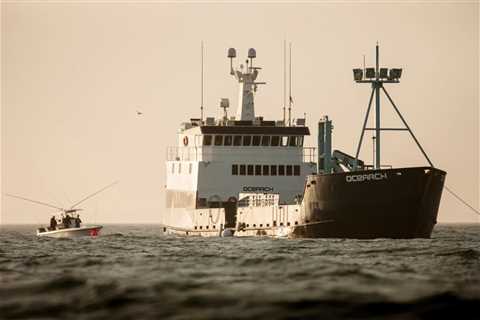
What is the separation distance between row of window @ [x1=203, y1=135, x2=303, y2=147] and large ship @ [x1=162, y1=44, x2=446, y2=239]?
6 centimetres

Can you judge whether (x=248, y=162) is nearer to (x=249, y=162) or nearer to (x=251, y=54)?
(x=249, y=162)

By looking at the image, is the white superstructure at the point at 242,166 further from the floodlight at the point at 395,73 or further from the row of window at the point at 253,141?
the floodlight at the point at 395,73

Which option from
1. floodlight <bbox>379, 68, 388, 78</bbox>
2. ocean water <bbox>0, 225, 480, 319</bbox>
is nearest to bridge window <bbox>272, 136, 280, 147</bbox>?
floodlight <bbox>379, 68, 388, 78</bbox>

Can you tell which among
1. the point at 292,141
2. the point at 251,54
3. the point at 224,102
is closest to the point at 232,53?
the point at 251,54

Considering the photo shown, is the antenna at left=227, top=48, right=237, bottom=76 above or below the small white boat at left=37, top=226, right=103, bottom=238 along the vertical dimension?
above

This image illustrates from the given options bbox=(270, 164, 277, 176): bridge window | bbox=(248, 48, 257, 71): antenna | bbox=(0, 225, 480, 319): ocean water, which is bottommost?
bbox=(0, 225, 480, 319): ocean water

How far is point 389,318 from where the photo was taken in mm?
21562

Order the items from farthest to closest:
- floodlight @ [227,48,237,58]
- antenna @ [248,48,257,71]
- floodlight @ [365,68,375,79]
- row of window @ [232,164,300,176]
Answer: floodlight @ [227,48,237,58]
antenna @ [248,48,257,71]
row of window @ [232,164,300,176]
floodlight @ [365,68,375,79]

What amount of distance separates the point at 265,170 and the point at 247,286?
46.8m

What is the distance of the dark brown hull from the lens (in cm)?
5528

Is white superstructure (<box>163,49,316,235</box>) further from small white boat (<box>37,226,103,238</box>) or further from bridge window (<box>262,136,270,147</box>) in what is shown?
small white boat (<box>37,226,103,238</box>)

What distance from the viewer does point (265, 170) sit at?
7438 centimetres

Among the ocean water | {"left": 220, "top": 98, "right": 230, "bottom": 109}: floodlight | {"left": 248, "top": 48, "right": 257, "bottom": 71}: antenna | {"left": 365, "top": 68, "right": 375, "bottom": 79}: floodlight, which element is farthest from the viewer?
{"left": 220, "top": 98, "right": 230, "bottom": 109}: floodlight

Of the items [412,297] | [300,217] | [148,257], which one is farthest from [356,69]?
[412,297]
